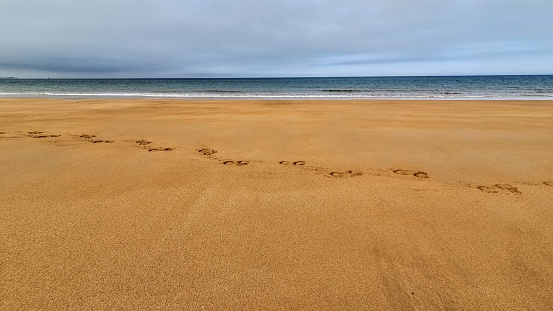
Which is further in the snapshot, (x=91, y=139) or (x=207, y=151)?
(x=91, y=139)

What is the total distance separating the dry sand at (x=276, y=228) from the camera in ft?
6.65

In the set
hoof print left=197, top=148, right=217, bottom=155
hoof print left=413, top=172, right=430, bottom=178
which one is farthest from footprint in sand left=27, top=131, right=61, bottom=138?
hoof print left=413, top=172, right=430, bottom=178

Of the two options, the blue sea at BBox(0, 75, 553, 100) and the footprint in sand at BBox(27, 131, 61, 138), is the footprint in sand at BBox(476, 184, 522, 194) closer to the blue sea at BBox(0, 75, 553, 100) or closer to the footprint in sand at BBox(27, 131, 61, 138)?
the footprint in sand at BBox(27, 131, 61, 138)

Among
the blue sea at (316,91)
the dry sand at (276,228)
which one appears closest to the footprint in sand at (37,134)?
the dry sand at (276,228)

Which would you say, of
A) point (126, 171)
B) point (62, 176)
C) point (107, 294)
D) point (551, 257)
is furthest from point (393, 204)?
point (62, 176)

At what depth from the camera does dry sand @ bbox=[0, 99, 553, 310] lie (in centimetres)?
203

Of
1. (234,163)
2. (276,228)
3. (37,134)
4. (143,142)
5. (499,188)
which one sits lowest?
(276,228)

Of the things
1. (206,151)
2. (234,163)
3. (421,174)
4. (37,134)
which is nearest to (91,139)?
(37,134)

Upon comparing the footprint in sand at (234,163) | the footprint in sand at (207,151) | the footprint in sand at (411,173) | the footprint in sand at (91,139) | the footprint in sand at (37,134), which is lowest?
the footprint in sand at (411,173)

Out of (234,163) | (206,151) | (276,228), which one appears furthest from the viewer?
(206,151)

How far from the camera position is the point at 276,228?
285cm

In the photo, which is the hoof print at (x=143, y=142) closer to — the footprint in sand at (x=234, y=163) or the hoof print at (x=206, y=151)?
the hoof print at (x=206, y=151)

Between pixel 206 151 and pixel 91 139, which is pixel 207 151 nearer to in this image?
pixel 206 151

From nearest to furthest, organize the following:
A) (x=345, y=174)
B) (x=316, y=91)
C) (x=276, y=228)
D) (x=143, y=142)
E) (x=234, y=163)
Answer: (x=276, y=228) < (x=345, y=174) < (x=234, y=163) < (x=143, y=142) < (x=316, y=91)
